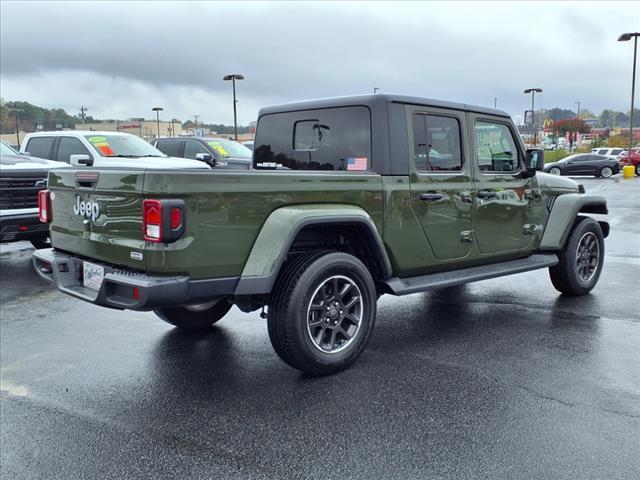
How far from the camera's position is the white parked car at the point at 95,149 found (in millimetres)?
10602

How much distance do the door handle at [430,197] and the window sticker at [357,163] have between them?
0.49 metres

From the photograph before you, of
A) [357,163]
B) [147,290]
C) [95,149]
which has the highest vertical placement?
[95,149]

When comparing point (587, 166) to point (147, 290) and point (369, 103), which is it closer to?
point (369, 103)

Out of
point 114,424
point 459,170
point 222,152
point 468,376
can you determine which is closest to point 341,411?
point 468,376

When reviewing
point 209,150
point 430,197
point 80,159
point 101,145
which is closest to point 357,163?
point 430,197

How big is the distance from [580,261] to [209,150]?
32.6 feet

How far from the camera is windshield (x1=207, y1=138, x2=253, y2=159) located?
568 inches

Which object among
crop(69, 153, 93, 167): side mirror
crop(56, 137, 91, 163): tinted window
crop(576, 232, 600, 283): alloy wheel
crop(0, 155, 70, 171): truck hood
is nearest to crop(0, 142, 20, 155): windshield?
crop(0, 155, 70, 171): truck hood

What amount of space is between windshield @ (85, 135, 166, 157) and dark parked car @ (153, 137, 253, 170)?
2.35 meters

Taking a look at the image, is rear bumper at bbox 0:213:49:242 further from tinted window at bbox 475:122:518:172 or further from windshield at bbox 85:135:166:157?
tinted window at bbox 475:122:518:172

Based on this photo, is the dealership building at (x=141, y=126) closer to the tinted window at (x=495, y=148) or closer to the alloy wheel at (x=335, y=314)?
the tinted window at (x=495, y=148)

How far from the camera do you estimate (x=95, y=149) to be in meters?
10.7

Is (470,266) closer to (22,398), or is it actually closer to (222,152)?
(22,398)

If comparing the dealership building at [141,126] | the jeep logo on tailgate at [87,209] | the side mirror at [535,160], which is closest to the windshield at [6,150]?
the jeep logo on tailgate at [87,209]
